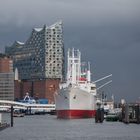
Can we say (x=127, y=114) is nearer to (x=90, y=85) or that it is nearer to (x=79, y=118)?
(x=79, y=118)

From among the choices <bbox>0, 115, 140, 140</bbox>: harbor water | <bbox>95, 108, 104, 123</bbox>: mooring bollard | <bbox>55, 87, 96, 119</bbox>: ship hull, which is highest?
<bbox>55, 87, 96, 119</bbox>: ship hull

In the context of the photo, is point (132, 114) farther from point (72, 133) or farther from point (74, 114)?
point (72, 133)

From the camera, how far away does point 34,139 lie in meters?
84.2

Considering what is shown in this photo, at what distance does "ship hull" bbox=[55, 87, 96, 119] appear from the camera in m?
178

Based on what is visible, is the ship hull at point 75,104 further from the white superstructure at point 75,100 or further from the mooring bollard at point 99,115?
the mooring bollard at point 99,115

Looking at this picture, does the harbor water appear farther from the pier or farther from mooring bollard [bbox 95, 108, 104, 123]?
mooring bollard [bbox 95, 108, 104, 123]

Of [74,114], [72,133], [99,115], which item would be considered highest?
[74,114]

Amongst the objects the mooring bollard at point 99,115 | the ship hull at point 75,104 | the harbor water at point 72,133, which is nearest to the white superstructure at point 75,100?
the ship hull at point 75,104

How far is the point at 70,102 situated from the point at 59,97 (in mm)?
11632

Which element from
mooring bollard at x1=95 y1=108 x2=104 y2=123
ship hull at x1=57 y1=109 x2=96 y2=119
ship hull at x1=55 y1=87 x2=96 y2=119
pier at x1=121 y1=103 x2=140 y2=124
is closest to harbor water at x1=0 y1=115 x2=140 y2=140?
pier at x1=121 y1=103 x2=140 y2=124

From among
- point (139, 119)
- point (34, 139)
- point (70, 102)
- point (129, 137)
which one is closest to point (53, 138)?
point (34, 139)

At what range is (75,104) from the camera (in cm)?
17975

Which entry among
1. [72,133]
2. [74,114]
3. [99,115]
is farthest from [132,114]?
[72,133]

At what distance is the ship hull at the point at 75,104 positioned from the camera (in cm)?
17838
